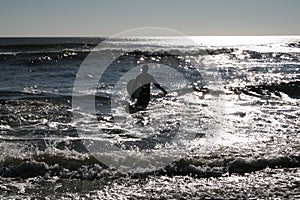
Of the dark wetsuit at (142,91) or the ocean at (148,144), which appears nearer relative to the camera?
the ocean at (148,144)

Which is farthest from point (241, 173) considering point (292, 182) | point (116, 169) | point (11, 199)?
point (11, 199)

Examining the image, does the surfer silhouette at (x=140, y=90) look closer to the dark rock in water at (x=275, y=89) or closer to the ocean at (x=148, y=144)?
the ocean at (x=148, y=144)

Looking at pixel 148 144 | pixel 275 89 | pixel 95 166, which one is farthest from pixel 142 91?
pixel 275 89

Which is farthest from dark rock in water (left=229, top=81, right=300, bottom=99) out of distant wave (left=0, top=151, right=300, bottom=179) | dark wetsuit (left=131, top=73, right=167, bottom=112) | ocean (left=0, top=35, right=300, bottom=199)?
distant wave (left=0, top=151, right=300, bottom=179)

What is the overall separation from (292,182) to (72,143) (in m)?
5.21

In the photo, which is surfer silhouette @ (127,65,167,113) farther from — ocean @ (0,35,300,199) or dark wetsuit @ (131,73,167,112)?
ocean @ (0,35,300,199)

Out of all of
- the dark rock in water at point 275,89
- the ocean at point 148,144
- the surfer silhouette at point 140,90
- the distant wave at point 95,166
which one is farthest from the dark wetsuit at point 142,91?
the dark rock in water at point 275,89

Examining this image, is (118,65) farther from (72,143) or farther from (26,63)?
(72,143)

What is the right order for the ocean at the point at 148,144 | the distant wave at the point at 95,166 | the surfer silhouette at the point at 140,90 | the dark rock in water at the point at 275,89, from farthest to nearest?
the dark rock in water at the point at 275,89 < the surfer silhouette at the point at 140,90 < the distant wave at the point at 95,166 < the ocean at the point at 148,144

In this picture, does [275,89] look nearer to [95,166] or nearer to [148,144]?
[148,144]

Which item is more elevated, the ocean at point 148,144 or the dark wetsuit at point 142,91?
the dark wetsuit at point 142,91

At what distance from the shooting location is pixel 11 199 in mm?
6090

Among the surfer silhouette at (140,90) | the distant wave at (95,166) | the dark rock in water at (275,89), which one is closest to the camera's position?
the distant wave at (95,166)

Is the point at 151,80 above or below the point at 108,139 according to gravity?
above
